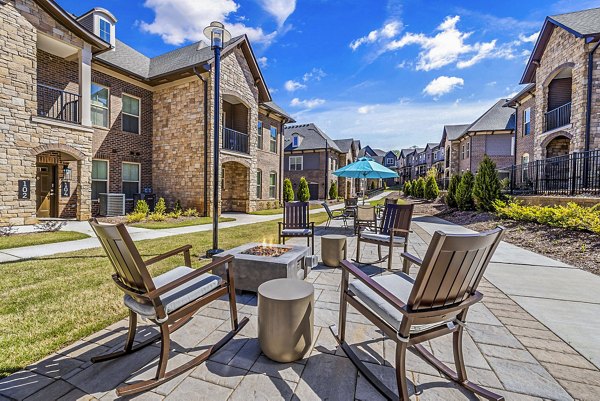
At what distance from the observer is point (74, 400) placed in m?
1.82

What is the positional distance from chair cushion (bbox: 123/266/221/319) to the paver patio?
496mm

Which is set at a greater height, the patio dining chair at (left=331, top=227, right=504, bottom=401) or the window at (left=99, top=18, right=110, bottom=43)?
the window at (left=99, top=18, right=110, bottom=43)

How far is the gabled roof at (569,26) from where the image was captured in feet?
35.7

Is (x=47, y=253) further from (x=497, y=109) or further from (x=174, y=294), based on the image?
(x=497, y=109)

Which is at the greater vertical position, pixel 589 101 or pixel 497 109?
pixel 497 109

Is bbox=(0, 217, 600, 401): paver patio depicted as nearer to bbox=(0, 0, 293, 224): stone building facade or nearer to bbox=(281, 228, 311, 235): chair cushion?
bbox=(281, 228, 311, 235): chair cushion

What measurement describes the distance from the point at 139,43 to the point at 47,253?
13337 mm

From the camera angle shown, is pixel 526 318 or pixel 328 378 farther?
pixel 526 318

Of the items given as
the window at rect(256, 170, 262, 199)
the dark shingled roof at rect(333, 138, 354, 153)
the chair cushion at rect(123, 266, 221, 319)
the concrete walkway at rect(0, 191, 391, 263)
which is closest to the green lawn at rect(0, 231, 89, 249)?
the concrete walkway at rect(0, 191, 391, 263)

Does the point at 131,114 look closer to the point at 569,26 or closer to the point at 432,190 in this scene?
the point at 569,26

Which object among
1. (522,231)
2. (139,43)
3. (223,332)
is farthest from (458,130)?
(223,332)

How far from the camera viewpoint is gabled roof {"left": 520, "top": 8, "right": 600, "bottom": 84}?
10885 mm

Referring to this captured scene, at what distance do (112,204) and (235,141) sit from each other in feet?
20.3

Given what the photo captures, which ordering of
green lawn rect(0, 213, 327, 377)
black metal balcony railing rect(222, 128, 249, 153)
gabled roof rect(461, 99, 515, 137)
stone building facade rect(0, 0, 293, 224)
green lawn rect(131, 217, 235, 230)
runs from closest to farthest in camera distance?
Result: green lawn rect(0, 213, 327, 377)
stone building facade rect(0, 0, 293, 224)
green lawn rect(131, 217, 235, 230)
black metal balcony railing rect(222, 128, 249, 153)
gabled roof rect(461, 99, 515, 137)
